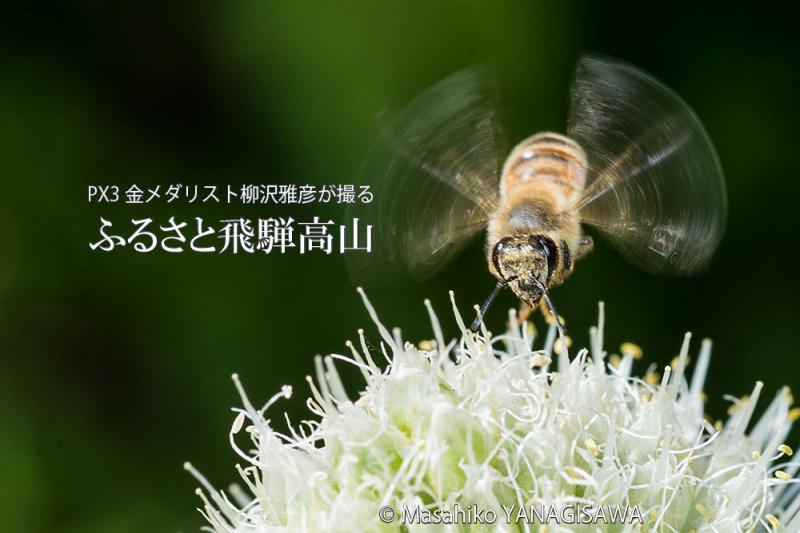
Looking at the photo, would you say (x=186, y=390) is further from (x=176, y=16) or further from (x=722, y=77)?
(x=722, y=77)

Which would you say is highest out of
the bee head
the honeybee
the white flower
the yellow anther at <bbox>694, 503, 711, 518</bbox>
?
the honeybee

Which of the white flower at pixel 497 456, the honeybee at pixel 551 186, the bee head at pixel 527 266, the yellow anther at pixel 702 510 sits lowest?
the yellow anther at pixel 702 510

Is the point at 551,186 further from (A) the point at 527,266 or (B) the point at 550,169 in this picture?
(A) the point at 527,266

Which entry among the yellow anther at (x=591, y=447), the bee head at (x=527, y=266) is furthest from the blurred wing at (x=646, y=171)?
the yellow anther at (x=591, y=447)

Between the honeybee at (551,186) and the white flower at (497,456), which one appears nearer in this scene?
the white flower at (497,456)

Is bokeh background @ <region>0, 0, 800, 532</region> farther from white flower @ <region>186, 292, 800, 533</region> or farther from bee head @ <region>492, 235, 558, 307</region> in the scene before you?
white flower @ <region>186, 292, 800, 533</region>

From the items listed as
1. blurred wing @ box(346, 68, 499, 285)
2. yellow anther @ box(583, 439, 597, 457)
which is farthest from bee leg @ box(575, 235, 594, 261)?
yellow anther @ box(583, 439, 597, 457)

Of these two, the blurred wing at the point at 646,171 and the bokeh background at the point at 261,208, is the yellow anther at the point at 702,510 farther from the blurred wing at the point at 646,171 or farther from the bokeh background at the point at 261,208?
the bokeh background at the point at 261,208
